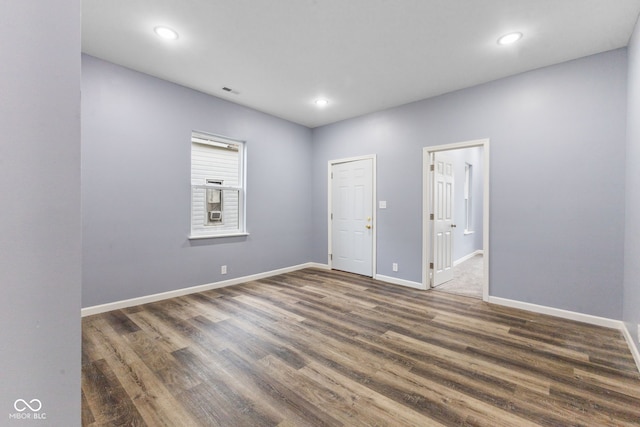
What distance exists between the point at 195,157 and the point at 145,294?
79.0 inches

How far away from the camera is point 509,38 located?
2672 mm

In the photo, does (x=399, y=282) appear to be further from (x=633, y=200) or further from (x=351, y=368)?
(x=633, y=200)

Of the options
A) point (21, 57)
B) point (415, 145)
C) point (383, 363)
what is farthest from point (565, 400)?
point (415, 145)

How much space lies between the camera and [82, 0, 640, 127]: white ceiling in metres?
2.30

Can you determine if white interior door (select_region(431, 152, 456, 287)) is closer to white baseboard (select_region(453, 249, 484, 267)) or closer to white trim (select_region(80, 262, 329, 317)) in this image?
white baseboard (select_region(453, 249, 484, 267))

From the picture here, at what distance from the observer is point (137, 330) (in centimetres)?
271

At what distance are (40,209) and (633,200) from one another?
3.95m

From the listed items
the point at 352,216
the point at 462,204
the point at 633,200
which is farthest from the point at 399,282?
the point at 462,204

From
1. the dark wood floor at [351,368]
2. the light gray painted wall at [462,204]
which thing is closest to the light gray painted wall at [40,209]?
the dark wood floor at [351,368]

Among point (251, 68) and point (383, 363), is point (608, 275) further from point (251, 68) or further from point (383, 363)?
point (251, 68)

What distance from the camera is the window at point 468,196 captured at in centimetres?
679

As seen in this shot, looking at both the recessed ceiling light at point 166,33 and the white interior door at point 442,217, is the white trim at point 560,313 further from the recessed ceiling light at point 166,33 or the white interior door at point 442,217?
the recessed ceiling light at point 166,33

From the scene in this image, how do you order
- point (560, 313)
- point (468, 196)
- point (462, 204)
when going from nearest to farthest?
point (560, 313), point (462, 204), point (468, 196)

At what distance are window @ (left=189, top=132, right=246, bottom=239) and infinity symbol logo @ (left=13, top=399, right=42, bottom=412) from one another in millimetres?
3281
